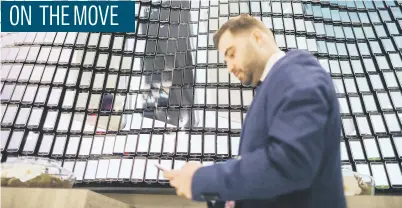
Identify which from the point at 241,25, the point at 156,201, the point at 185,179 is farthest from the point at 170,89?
the point at 185,179

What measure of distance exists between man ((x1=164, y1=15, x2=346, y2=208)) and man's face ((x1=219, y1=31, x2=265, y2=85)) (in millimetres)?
60

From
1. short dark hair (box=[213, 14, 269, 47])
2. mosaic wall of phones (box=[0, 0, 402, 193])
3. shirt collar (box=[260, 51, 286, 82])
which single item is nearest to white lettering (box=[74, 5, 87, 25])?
mosaic wall of phones (box=[0, 0, 402, 193])

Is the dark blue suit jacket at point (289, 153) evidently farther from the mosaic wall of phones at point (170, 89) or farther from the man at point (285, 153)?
the mosaic wall of phones at point (170, 89)

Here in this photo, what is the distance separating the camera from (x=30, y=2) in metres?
2.08

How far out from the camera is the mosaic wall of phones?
1.80 m

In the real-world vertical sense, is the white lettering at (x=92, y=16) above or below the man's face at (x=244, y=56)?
above

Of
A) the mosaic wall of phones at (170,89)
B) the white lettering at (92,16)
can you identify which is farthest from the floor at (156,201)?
→ the white lettering at (92,16)

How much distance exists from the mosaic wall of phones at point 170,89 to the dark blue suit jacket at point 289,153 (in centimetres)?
110

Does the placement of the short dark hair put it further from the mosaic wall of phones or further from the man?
the mosaic wall of phones

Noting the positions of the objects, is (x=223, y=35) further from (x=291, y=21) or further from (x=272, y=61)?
(x=291, y=21)

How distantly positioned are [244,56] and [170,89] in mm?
1241

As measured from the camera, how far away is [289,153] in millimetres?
592

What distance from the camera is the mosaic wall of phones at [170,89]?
1797 millimetres

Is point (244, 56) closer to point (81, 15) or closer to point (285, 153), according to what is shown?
point (285, 153)
